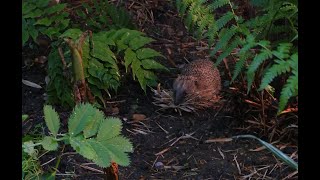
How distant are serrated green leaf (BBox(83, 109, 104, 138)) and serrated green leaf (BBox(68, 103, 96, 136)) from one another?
0.04 feet

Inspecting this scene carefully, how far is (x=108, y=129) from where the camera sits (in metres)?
2.36

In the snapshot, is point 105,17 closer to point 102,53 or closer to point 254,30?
point 102,53

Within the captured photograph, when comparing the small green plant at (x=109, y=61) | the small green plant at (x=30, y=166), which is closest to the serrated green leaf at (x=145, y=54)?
the small green plant at (x=109, y=61)

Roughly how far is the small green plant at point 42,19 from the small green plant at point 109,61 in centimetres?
18

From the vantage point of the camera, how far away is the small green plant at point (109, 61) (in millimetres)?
3705

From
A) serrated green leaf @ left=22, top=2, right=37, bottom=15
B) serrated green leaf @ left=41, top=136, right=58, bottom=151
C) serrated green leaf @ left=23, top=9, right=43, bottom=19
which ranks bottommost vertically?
serrated green leaf @ left=41, top=136, right=58, bottom=151

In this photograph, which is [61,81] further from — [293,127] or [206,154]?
[293,127]

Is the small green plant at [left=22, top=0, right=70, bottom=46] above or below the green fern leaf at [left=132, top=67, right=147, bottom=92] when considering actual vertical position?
above

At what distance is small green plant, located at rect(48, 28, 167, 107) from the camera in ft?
12.2

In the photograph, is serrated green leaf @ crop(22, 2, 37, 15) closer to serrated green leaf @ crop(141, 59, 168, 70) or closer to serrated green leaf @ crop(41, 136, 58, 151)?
serrated green leaf @ crop(141, 59, 168, 70)

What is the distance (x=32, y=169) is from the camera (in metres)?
2.87

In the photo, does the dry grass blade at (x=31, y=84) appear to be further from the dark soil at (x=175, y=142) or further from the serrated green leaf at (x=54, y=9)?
the serrated green leaf at (x=54, y=9)

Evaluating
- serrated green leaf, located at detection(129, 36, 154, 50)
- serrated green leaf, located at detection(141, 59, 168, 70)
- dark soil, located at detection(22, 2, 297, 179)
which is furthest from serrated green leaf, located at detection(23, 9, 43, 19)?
serrated green leaf, located at detection(141, 59, 168, 70)

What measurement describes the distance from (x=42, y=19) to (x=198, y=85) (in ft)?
3.61
